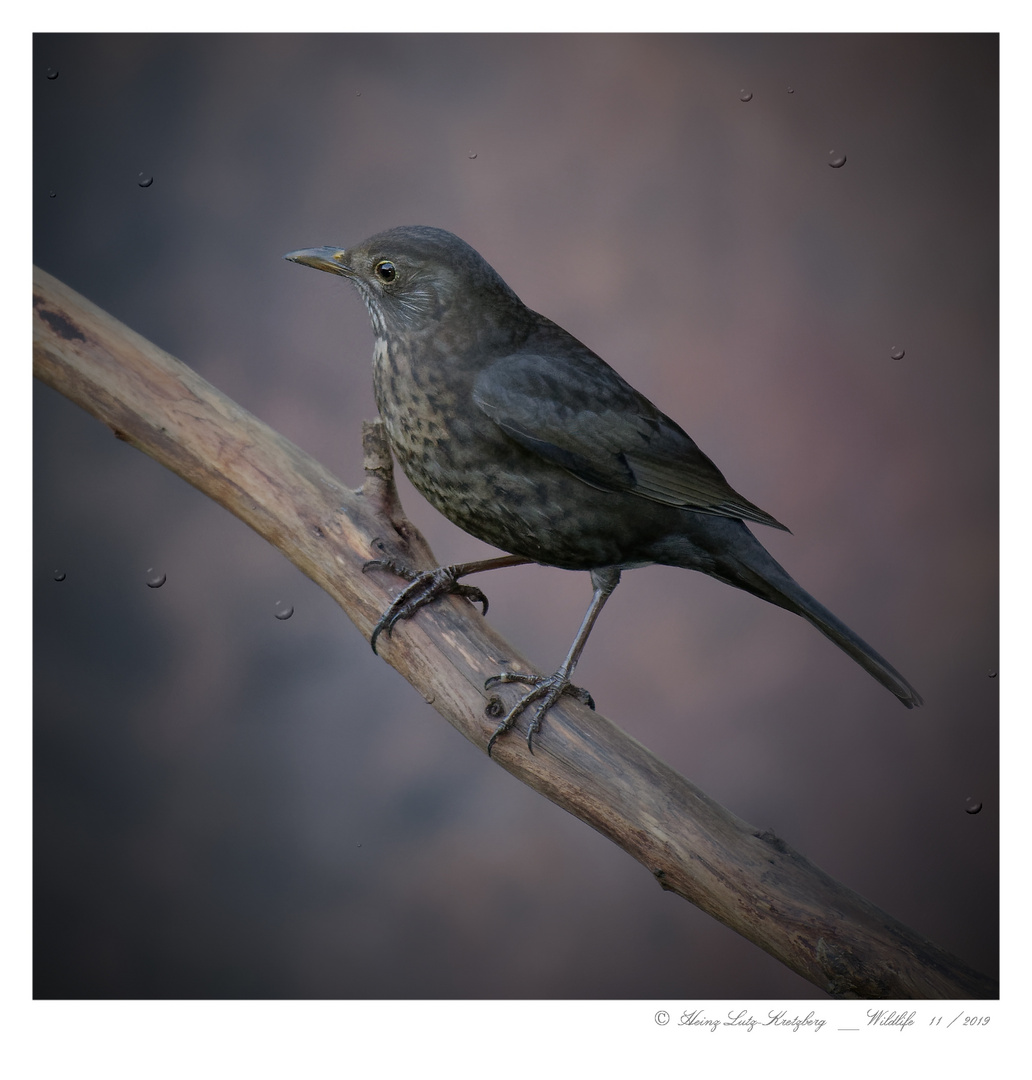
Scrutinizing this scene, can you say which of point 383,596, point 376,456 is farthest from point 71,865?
point 376,456

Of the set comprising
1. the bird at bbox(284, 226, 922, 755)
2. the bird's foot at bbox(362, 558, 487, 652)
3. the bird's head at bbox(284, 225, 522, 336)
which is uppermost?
the bird's head at bbox(284, 225, 522, 336)

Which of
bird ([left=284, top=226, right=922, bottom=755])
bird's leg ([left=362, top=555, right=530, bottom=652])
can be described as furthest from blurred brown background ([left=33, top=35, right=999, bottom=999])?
bird's leg ([left=362, top=555, right=530, bottom=652])

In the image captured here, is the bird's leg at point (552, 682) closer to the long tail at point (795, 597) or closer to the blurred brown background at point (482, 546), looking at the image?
the long tail at point (795, 597)

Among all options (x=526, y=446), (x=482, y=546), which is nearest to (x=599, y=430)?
(x=526, y=446)

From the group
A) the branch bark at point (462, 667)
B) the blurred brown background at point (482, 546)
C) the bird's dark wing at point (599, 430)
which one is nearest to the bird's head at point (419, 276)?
the bird's dark wing at point (599, 430)

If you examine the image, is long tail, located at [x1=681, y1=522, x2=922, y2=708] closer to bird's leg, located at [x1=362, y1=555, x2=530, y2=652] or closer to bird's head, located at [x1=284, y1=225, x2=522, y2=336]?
bird's leg, located at [x1=362, y1=555, x2=530, y2=652]

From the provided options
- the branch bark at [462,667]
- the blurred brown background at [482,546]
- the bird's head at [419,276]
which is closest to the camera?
the branch bark at [462,667]

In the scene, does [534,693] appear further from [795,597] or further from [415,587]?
[795,597]

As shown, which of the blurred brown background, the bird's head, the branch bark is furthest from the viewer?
the blurred brown background
